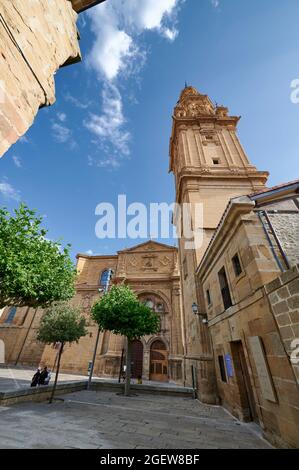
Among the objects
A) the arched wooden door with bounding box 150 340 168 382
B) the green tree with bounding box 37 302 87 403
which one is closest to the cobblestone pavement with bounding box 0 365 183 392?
the arched wooden door with bounding box 150 340 168 382

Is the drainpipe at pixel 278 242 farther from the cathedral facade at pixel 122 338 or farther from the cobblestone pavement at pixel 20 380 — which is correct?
the cathedral facade at pixel 122 338

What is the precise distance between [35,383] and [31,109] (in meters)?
13.1

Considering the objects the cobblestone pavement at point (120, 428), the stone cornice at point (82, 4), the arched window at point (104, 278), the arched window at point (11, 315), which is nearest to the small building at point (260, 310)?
the cobblestone pavement at point (120, 428)

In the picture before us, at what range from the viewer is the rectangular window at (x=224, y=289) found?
8.05 metres

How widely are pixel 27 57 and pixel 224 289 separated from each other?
878 centimetres

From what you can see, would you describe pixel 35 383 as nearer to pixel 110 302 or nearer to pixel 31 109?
pixel 110 302

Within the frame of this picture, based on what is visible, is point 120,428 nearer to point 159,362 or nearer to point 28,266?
point 28,266

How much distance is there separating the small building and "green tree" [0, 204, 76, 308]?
314 inches

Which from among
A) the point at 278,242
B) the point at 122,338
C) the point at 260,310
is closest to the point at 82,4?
the point at 278,242

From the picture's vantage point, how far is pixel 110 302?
13781mm

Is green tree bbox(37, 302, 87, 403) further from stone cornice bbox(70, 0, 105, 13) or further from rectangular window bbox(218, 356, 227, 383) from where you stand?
stone cornice bbox(70, 0, 105, 13)

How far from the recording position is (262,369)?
17.0 feet

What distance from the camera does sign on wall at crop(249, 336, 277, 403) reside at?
4852mm
